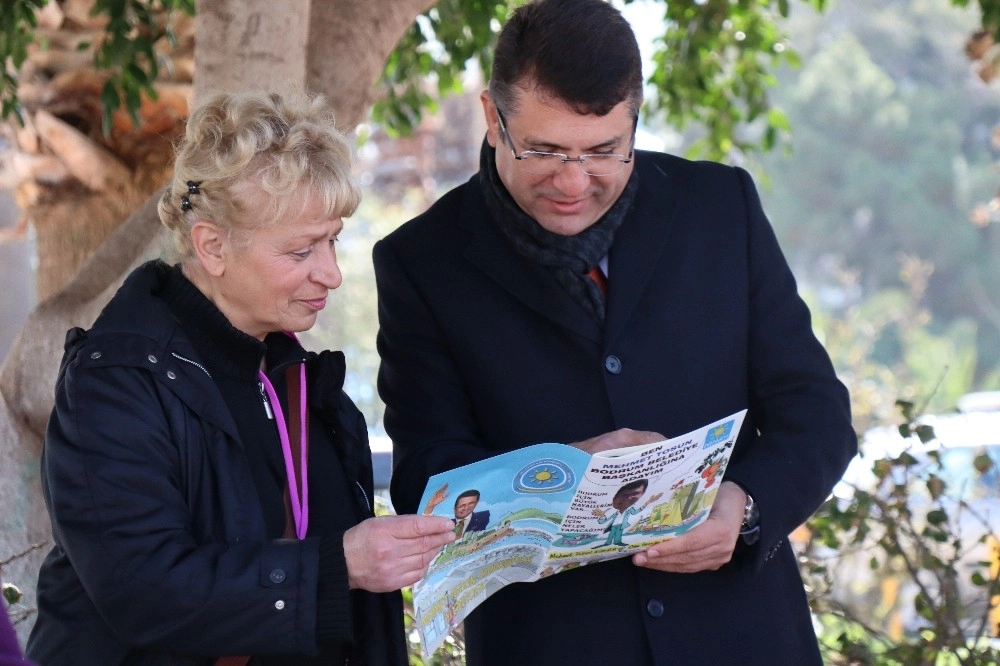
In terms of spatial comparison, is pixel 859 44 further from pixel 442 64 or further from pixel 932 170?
pixel 442 64

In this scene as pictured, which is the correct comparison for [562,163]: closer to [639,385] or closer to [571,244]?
[571,244]

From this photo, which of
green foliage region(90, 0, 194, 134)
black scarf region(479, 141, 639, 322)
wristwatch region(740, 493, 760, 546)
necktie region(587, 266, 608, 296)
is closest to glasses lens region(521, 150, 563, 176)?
black scarf region(479, 141, 639, 322)

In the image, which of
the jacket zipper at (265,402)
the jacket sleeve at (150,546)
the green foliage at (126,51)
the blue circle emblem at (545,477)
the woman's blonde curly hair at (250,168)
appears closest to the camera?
the jacket sleeve at (150,546)

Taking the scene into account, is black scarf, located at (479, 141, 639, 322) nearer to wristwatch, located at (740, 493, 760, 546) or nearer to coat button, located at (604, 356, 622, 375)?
coat button, located at (604, 356, 622, 375)

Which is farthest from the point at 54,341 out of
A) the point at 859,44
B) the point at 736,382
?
the point at 859,44

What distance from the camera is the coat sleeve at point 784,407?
2537 mm

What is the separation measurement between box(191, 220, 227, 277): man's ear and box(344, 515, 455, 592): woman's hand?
0.53m

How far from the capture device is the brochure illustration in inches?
86.5

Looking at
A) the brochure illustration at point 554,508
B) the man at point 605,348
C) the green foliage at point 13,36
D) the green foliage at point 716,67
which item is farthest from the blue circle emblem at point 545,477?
the green foliage at point 716,67

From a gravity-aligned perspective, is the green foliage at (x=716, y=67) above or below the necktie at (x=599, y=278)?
above

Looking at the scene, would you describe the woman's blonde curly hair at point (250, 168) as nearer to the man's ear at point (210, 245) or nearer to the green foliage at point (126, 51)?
the man's ear at point (210, 245)

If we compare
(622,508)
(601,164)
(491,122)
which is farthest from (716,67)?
(622,508)

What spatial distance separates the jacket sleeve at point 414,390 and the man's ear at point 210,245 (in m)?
0.53

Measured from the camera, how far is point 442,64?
580cm
